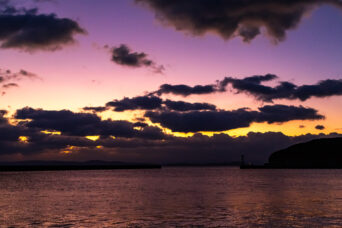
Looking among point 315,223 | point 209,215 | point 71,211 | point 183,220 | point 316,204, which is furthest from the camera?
point 316,204

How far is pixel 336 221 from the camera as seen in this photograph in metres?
31.8

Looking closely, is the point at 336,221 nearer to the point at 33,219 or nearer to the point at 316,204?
the point at 316,204

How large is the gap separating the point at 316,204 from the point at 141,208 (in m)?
19.4

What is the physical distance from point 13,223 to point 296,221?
22.4m

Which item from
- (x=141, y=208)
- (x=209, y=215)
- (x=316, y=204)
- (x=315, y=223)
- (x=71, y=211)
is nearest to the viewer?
(x=315, y=223)

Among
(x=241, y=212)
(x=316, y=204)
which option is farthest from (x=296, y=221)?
(x=316, y=204)

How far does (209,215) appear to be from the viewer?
36156 mm

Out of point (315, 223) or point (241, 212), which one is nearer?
point (315, 223)

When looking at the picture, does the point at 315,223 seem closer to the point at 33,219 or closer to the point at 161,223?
the point at 161,223

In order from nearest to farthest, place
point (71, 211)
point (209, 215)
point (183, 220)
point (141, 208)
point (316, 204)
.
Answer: point (183, 220), point (209, 215), point (71, 211), point (141, 208), point (316, 204)

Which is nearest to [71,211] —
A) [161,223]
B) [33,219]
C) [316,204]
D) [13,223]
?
[33,219]

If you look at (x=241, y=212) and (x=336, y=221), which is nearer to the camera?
(x=336, y=221)

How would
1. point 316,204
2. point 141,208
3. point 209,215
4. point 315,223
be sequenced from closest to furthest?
point 315,223 < point 209,215 < point 141,208 < point 316,204

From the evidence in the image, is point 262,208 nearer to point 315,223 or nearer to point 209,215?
point 209,215
